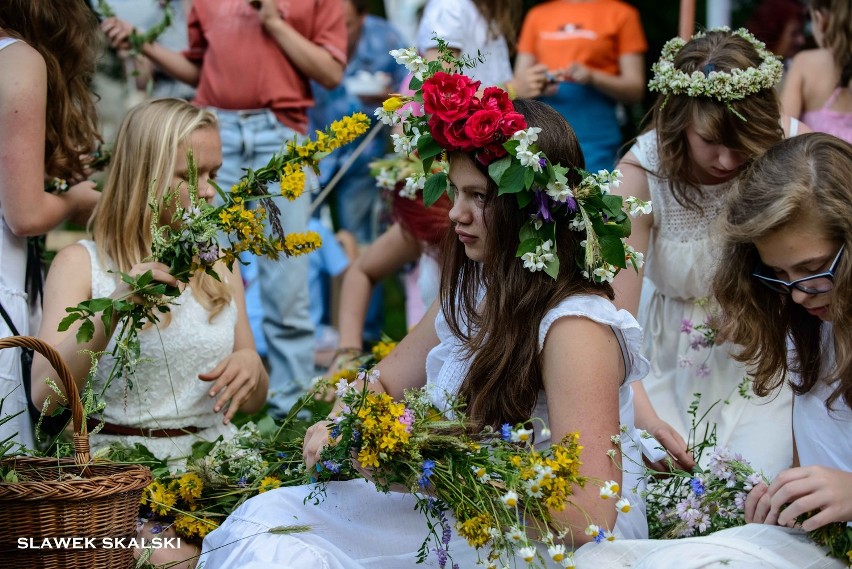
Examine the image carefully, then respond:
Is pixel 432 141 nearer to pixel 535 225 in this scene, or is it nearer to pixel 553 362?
pixel 535 225

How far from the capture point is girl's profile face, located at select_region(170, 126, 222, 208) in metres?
3.35

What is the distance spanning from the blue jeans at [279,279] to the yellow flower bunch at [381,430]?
255 centimetres

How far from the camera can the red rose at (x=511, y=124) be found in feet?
8.30

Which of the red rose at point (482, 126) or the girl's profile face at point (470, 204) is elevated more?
the red rose at point (482, 126)

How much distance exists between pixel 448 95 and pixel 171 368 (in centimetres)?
136

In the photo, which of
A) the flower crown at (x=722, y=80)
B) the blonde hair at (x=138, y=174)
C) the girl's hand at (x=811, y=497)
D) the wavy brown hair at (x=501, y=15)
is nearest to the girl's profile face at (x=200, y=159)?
the blonde hair at (x=138, y=174)

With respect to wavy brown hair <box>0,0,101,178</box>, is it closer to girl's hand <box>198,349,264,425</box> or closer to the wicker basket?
girl's hand <box>198,349,264,425</box>

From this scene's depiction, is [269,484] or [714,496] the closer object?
[714,496]

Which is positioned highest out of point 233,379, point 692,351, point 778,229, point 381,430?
point 778,229

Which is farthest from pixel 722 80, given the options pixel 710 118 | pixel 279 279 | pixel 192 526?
pixel 279 279

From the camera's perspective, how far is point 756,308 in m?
2.85

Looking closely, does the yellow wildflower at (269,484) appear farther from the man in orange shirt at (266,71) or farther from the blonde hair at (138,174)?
the man in orange shirt at (266,71)

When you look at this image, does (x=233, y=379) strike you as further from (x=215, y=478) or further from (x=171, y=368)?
(x=215, y=478)

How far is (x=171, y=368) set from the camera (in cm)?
339
